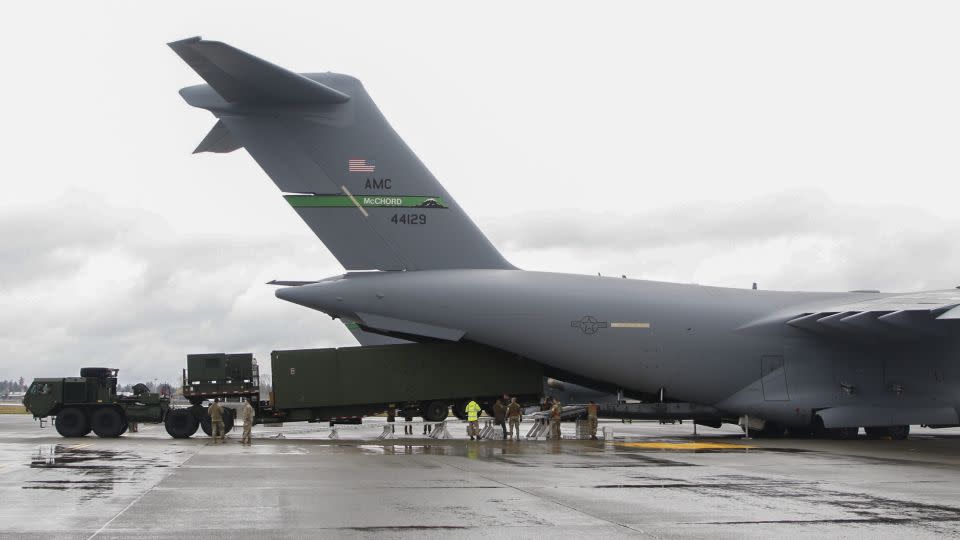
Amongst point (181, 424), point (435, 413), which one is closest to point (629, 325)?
point (435, 413)

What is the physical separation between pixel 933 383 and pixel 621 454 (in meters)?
9.88

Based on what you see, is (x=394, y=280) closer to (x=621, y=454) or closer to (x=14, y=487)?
(x=621, y=454)

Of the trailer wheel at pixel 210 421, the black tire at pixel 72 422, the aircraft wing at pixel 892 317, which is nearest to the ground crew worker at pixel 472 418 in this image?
the trailer wheel at pixel 210 421

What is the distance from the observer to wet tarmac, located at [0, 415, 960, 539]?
28.5 feet

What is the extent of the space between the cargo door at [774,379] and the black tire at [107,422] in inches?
631

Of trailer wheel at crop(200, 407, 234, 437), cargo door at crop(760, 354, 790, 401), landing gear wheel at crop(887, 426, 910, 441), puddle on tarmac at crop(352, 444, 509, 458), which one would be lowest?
landing gear wheel at crop(887, 426, 910, 441)

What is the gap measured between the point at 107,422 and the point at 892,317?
62.4 feet

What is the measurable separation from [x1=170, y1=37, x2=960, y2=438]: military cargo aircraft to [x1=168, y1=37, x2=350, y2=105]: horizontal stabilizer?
49 millimetres

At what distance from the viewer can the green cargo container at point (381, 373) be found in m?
23.9

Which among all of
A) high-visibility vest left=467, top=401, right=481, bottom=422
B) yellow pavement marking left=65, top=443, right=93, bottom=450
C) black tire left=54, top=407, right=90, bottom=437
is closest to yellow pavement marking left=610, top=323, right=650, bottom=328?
high-visibility vest left=467, top=401, right=481, bottom=422

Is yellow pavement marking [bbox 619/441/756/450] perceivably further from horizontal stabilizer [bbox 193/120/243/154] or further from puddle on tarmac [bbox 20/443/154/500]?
horizontal stabilizer [bbox 193/120/243/154]

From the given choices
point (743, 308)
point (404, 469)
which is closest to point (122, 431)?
point (404, 469)

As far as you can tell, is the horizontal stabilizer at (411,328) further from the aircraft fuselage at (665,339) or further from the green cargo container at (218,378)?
the green cargo container at (218,378)

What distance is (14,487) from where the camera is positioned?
11.7 metres
